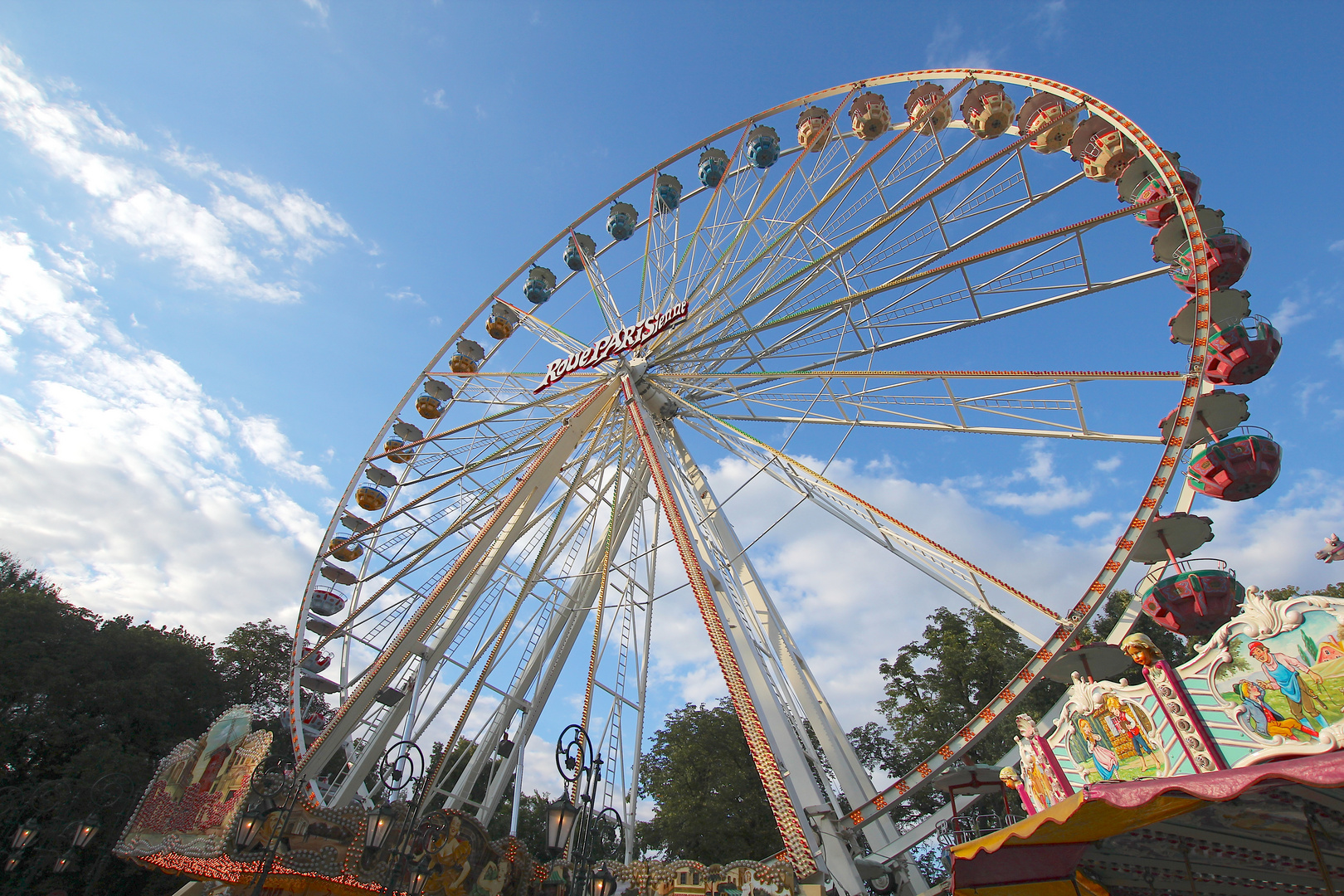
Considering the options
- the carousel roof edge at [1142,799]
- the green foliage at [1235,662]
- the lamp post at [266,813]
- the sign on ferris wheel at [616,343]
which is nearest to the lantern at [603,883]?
the carousel roof edge at [1142,799]

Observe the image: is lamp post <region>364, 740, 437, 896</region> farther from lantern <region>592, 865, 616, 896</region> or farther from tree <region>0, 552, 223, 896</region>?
tree <region>0, 552, 223, 896</region>

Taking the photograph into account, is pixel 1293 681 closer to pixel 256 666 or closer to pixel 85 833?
pixel 85 833

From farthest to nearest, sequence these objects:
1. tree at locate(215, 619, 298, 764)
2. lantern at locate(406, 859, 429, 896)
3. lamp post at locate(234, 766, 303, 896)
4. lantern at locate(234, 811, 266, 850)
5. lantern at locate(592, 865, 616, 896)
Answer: tree at locate(215, 619, 298, 764)
lantern at locate(234, 811, 266, 850)
lamp post at locate(234, 766, 303, 896)
lantern at locate(406, 859, 429, 896)
lantern at locate(592, 865, 616, 896)

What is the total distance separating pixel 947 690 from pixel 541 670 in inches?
480

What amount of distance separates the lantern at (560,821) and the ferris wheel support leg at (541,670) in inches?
193

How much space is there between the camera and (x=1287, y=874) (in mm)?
6559

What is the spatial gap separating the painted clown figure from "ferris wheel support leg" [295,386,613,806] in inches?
356

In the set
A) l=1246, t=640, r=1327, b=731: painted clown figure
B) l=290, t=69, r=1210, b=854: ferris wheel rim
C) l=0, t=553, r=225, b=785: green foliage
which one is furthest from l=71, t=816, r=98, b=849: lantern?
l=1246, t=640, r=1327, b=731: painted clown figure

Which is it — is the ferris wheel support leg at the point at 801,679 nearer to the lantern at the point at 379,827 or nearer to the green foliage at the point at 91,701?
the lantern at the point at 379,827

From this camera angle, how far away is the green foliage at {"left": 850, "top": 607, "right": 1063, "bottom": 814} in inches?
720

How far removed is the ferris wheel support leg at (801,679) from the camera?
7.88 m

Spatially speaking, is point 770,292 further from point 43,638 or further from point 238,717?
point 43,638

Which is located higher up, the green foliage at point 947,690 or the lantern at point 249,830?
the green foliage at point 947,690

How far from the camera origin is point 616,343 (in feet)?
40.5
